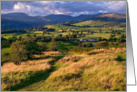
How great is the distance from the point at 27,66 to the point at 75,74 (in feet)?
8.67

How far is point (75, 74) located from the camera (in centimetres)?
898

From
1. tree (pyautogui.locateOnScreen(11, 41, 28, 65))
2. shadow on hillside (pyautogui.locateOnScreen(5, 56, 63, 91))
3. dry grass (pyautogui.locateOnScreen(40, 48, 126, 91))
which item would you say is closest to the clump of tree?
tree (pyautogui.locateOnScreen(11, 41, 28, 65))

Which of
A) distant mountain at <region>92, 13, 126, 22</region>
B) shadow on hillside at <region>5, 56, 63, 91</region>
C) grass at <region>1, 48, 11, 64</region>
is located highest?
distant mountain at <region>92, 13, 126, 22</region>

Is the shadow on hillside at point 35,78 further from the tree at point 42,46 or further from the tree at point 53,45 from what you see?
the tree at point 42,46

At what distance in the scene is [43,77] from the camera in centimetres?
904

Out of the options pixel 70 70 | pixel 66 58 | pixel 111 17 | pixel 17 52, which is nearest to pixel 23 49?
pixel 17 52

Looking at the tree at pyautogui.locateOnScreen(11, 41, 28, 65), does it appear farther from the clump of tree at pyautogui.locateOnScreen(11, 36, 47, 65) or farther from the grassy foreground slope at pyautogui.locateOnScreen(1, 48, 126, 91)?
the grassy foreground slope at pyautogui.locateOnScreen(1, 48, 126, 91)

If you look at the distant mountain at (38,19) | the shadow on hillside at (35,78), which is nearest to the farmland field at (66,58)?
the shadow on hillside at (35,78)

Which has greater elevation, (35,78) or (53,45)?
(53,45)


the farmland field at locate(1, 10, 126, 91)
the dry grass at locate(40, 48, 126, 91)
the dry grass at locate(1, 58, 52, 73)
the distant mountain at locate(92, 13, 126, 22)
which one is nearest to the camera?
the dry grass at locate(40, 48, 126, 91)

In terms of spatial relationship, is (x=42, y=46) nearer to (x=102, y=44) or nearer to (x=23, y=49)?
(x=23, y=49)

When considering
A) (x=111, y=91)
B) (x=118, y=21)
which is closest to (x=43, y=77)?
(x=111, y=91)

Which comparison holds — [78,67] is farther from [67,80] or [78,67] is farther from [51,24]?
[51,24]

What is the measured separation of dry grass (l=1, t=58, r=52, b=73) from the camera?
9.15 metres
